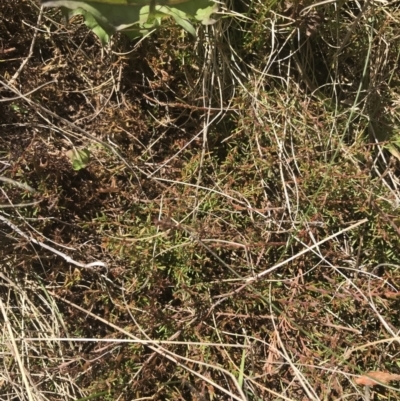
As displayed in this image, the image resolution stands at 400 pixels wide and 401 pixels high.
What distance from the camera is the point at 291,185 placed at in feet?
5.14

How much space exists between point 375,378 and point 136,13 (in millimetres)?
1149

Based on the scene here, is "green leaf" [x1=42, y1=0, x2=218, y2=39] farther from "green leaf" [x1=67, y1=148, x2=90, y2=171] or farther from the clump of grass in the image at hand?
"green leaf" [x1=67, y1=148, x2=90, y2=171]

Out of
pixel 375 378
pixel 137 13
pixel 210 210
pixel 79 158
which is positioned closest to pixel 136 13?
pixel 137 13

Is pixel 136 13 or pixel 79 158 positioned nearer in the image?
pixel 136 13

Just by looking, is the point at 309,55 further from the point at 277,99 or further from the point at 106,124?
the point at 106,124

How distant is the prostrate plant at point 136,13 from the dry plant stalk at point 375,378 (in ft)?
3.24

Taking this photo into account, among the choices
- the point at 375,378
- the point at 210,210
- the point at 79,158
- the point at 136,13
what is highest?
the point at 136,13

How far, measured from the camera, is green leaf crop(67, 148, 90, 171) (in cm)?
153

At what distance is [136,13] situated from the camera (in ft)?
4.66

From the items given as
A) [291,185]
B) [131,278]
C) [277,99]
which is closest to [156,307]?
[131,278]

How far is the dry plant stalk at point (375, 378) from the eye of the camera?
4.60ft

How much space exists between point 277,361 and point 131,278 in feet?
1.54

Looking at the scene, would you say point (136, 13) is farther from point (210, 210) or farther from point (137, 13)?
point (210, 210)

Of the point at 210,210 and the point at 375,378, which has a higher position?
the point at 210,210
